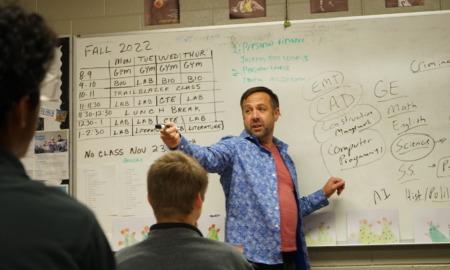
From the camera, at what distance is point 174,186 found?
140 centimetres

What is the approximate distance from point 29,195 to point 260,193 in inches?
71.3

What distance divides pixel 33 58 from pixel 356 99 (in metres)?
2.34

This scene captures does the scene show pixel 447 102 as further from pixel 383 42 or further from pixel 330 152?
pixel 330 152

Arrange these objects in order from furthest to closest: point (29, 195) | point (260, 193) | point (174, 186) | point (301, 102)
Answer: point (301, 102) → point (260, 193) → point (174, 186) → point (29, 195)

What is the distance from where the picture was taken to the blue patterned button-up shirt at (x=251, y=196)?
2.36 m

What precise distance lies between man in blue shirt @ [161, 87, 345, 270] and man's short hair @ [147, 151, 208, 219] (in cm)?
78

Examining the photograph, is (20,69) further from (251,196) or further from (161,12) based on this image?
(161,12)

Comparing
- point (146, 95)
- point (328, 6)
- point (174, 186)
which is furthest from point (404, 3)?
point (174, 186)

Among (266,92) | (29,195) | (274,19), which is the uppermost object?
(274,19)

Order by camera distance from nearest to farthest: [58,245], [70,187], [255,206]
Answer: [58,245] → [255,206] → [70,187]

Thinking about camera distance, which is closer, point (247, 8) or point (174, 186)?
point (174, 186)

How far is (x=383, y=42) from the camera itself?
2805 millimetres

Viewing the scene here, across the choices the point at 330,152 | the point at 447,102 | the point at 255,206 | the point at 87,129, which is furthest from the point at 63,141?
the point at 447,102

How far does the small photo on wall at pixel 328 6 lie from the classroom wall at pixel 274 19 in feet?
0.08
